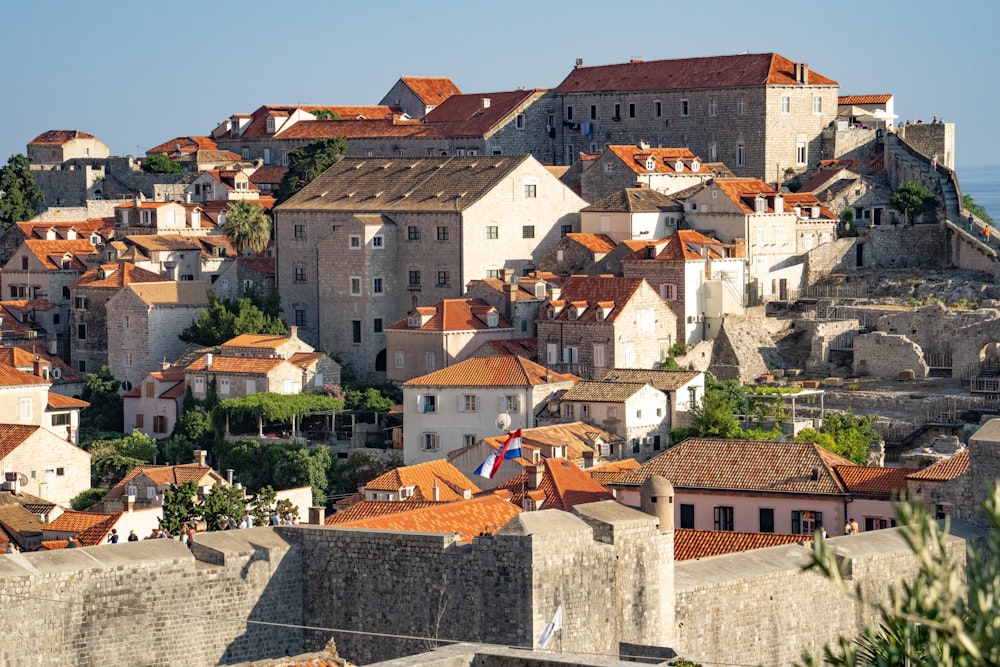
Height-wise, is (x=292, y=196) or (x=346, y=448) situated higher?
(x=292, y=196)

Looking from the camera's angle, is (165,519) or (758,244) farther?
(758,244)

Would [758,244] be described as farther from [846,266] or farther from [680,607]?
[680,607]

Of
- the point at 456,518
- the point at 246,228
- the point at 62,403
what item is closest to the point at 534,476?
the point at 456,518

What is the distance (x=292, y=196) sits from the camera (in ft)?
241

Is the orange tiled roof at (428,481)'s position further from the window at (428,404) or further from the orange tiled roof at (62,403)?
the orange tiled roof at (62,403)

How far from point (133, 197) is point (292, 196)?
26151mm

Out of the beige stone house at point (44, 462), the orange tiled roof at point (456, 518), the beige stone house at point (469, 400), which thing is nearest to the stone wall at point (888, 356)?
the beige stone house at point (469, 400)

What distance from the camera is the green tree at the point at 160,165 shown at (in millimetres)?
98875

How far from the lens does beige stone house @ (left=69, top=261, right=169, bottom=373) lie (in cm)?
7275

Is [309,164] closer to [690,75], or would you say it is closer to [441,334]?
[690,75]

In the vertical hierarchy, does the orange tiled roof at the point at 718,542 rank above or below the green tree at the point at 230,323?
below

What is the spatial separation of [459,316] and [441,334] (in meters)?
1.00

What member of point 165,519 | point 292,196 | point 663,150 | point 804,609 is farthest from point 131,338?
point 804,609

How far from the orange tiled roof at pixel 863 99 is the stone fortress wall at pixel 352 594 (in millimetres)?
56171
